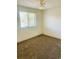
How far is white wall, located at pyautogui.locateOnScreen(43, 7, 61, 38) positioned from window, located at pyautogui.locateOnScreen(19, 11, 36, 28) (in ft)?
4.21

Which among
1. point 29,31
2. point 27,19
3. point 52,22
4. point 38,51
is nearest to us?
point 38,51

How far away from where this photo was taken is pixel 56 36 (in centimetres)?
701

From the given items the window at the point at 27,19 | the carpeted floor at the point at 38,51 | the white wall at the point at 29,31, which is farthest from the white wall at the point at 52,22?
the carpeted floor at the point at 38,51

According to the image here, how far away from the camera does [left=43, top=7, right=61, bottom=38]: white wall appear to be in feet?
22.2

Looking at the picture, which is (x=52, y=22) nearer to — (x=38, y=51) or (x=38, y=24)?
(x=38, y=24)

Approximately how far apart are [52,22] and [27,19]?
220 cm

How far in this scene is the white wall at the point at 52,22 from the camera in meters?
6.77

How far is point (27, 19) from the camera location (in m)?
6.19

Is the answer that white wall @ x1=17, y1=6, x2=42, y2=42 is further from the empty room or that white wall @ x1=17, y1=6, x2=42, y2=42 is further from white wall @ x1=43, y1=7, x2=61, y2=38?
white wall @ x1=43, y1=7, x2=61, y2=38

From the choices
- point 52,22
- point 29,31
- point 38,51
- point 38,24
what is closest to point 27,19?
point 29,31
